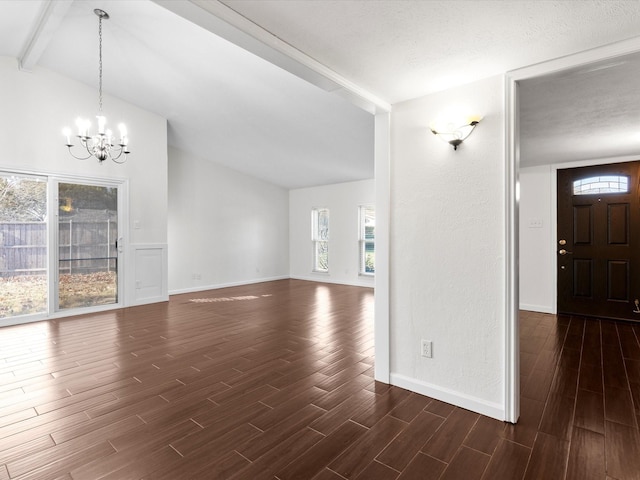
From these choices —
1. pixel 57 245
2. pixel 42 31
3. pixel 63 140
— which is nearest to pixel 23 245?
pixel 57 245

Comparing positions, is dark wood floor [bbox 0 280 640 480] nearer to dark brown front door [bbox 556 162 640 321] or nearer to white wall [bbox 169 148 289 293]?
dark brown front door [bbox 556 162 640 321]

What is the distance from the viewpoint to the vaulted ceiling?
1.58 m

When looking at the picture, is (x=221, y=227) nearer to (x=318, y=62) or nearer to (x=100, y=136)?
(x=100, y=136)

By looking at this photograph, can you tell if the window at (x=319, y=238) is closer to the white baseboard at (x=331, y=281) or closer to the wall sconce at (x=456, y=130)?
the white baseboard at (x=331, y=281)

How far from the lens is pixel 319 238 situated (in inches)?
350

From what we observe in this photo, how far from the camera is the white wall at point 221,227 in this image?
23.1ft

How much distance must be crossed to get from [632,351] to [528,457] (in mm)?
2611

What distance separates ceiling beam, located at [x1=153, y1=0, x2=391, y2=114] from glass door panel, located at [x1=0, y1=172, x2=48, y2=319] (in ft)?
15.7

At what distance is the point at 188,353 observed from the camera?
135 inches

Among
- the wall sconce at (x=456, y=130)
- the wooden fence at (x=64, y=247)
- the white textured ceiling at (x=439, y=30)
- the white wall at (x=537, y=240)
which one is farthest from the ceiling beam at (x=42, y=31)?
the white wall at (x=537, y=240)

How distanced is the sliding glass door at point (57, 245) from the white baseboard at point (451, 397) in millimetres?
4988

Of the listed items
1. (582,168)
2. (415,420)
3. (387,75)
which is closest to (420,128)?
(387,75)

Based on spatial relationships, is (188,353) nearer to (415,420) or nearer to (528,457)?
(415,420)

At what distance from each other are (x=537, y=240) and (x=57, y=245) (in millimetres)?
7366
